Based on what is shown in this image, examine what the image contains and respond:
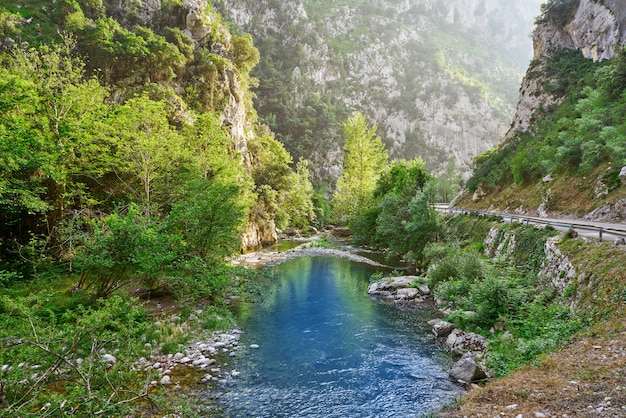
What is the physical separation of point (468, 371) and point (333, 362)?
438 centimetres

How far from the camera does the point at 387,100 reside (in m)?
119

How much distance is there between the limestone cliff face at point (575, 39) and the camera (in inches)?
1315

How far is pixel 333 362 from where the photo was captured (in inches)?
474

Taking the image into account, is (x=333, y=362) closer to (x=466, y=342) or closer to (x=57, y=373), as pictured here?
(x=466, y=342)

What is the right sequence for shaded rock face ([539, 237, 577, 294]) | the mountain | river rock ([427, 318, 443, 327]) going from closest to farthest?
1. shaded rock face ([539, 237, 577, 294])
2. river rock ([427, 318, 443, 327])
3. the mountain

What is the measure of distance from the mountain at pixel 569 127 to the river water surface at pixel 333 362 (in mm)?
15854

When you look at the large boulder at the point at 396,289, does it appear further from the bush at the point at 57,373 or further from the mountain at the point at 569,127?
the bush at the point at 57,373

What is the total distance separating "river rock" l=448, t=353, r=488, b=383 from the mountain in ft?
53.1

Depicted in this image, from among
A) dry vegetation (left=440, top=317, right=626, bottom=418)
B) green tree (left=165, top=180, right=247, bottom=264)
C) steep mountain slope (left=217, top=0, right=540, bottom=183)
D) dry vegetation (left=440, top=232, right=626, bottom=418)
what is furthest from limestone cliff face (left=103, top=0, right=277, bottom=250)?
steep mountain slope (left=217, top=0, right=540, bottom=183)

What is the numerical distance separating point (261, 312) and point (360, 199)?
119 feet

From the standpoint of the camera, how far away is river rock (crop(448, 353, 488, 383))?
10.1 metres

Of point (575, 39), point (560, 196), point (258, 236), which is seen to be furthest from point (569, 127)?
point (258, 236)

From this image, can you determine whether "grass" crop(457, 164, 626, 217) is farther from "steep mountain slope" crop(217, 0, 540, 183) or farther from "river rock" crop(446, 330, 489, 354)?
"steep mountain slope" crop(217, 0, 540, 183)

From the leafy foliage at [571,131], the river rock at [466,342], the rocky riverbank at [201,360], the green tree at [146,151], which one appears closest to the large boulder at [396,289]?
the river rock at [466,342]
